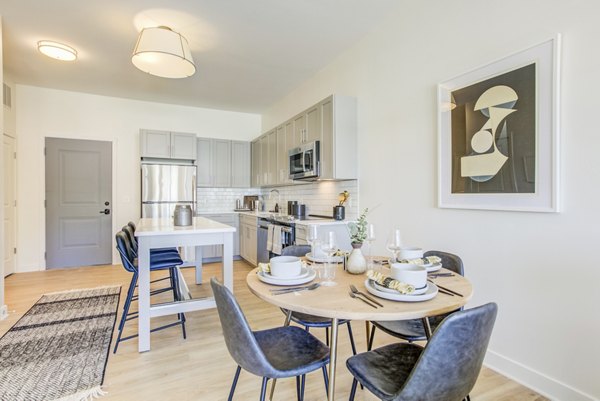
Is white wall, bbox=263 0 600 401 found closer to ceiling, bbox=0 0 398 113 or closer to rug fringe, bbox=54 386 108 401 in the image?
ceiling, bbox=0 0 398 113

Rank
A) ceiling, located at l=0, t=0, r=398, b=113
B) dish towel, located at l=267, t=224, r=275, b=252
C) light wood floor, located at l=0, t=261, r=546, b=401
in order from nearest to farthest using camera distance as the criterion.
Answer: light wood floor, located at l=0, t=261, r=546, b=401 → ceiling, located at l=0, t=0, r=398, b=113 → dish towel, located at l=267, t=224, r=275, b=252

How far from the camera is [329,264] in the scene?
1.51 metres

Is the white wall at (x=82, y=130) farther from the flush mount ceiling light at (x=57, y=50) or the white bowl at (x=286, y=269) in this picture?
the white bowl at (x=286, y=269)

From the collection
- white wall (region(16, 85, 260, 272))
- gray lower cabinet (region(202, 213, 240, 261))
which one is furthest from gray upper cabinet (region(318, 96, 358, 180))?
white wall (region(16, 85, 260, 272))

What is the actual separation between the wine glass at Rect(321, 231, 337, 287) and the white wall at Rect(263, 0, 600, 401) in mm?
1306

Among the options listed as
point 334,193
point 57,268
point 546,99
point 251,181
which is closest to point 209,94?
point 251,181

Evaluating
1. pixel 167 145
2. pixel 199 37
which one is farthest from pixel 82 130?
pixel 199 37

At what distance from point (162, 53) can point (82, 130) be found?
3.58m

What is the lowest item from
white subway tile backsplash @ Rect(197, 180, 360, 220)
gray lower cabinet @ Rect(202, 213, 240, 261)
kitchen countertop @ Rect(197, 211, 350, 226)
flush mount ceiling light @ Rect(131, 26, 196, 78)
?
gray lower cabinet @ Rect(202, 213, 240, 261)

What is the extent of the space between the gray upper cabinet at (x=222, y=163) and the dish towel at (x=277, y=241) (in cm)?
222

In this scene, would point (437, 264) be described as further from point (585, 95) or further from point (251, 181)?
point (251, 181)

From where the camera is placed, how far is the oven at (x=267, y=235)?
389cm

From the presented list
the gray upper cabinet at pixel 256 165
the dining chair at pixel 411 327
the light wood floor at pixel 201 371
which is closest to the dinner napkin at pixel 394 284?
the dining chair at pixel 411 327

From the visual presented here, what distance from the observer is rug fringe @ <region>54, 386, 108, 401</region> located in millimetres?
1797
